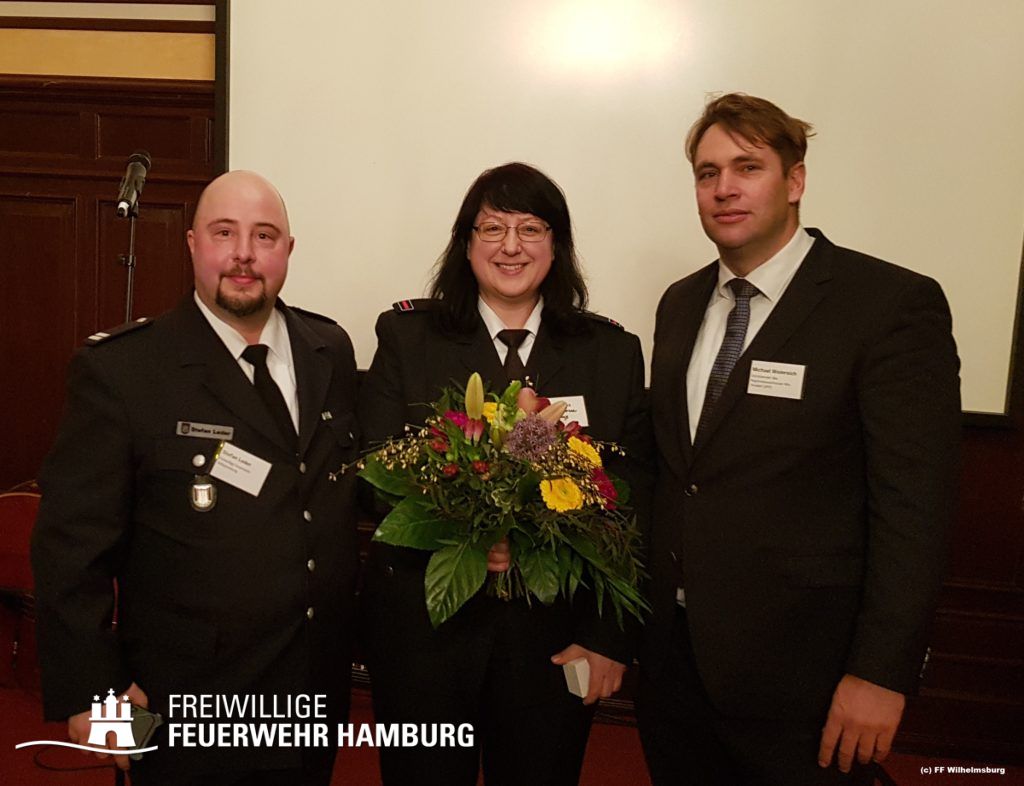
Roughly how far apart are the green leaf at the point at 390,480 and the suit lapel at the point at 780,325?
678mm

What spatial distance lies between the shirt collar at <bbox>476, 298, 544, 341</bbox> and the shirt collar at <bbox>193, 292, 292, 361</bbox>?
0.50 metres

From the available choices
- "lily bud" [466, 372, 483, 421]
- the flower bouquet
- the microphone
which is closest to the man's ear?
the flower bouquet

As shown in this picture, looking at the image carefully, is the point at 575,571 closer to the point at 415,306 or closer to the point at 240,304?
the point at 415,306

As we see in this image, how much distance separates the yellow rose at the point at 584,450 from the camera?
1.49 m

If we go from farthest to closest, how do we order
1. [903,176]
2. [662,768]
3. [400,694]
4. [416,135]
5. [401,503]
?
[416,135] → [903,176] → [662,768] → [400,694] → [401,503]

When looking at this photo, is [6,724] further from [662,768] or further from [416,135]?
[416,135]

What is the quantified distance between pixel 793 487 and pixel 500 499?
0.67 m

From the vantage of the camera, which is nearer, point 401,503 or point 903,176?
point 401,503

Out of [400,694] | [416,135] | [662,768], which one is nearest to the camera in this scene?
[400,694]

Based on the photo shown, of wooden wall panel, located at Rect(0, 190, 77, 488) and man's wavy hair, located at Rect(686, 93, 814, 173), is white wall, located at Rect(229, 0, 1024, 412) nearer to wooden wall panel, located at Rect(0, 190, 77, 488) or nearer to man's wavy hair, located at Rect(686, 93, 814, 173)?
man's wavy hair, located at Rect(686, 93, 814, 173)

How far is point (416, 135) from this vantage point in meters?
3.15

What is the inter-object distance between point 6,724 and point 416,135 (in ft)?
9.55

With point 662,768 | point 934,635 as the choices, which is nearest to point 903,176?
point 934,635

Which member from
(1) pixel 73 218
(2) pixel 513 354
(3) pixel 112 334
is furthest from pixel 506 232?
(1) pixel 73 218
